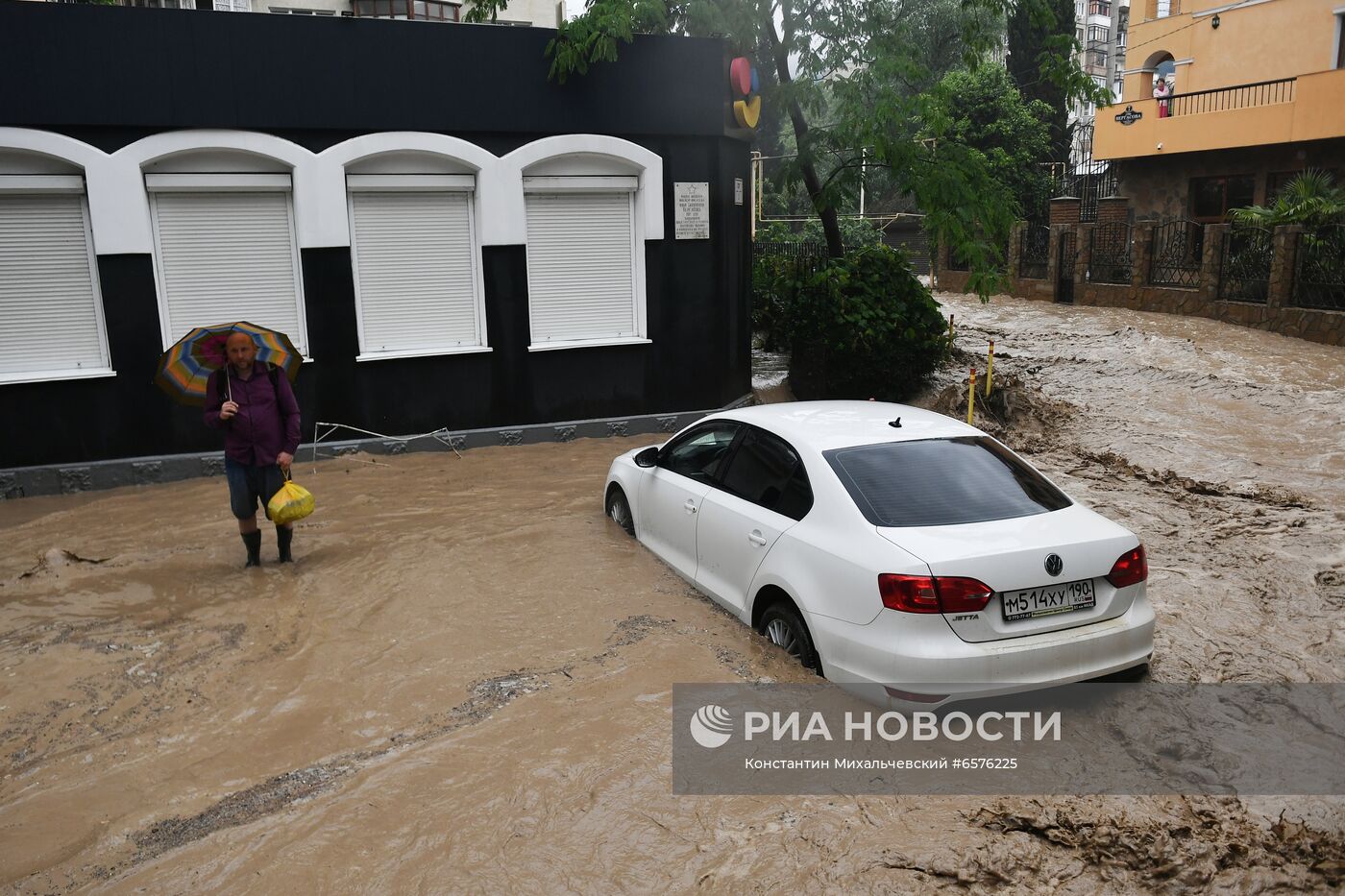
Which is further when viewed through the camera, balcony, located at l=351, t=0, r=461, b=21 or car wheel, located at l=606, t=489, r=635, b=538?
balcony, located at l=351, t=0, r=461, b=21

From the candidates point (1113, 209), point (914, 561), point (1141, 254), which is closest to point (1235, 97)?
point (1113, 209)

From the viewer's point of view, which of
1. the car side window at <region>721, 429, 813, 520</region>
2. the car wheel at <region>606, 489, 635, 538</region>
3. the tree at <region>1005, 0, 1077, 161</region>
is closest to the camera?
the car side window at <region>721, 429, 813, 520</region>

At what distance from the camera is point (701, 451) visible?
6.99 meters

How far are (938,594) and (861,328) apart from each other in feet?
29.4

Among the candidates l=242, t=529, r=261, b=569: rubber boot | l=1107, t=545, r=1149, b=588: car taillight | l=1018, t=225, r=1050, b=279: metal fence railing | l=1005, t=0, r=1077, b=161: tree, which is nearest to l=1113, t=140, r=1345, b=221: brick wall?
l=1018, t=225, r=1050, b=279: metal fence railing

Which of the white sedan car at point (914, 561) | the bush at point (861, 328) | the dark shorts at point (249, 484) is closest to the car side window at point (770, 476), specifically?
the white sedan car at point (914, 561)

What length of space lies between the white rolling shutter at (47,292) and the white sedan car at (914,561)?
24.6ft

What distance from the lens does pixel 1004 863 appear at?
157 inches

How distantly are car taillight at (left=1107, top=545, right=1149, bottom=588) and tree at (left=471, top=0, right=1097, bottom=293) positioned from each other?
887 centimetres

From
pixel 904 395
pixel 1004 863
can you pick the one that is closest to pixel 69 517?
pixel 1004 863

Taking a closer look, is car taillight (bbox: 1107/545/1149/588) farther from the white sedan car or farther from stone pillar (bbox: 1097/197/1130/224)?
stone pillar (bbox: 1097/197/1130/224)

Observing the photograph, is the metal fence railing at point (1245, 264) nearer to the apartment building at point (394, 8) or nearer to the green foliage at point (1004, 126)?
the green foliage at point (1004, 126)

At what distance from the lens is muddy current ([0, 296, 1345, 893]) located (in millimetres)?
4043

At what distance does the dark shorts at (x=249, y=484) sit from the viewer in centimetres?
759
